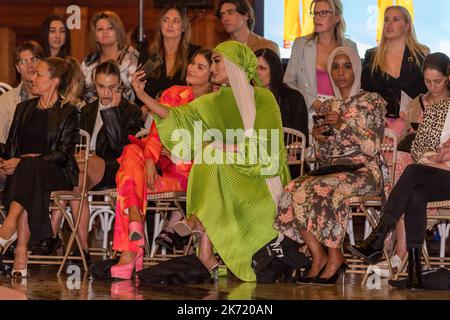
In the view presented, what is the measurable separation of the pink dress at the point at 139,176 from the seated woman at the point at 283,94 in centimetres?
50

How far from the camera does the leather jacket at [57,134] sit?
5980 millimetres

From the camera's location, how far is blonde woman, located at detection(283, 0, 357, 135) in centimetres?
671

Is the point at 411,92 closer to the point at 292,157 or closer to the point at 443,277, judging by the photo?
the point at 292,157

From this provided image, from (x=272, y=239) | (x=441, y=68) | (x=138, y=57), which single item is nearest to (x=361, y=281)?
(x=272, y=239)

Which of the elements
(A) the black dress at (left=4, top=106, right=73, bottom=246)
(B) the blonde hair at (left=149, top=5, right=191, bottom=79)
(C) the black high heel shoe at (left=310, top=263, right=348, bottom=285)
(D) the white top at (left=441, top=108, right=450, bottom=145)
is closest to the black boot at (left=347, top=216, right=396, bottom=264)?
(C) the black high heel shoe at (left=310, top=263, right=348, bottom=285)

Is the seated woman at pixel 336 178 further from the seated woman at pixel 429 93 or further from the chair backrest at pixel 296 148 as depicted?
the seated woman at pixel 429 93

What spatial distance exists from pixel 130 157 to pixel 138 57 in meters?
1.40

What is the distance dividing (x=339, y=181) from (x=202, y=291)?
3.19 ft

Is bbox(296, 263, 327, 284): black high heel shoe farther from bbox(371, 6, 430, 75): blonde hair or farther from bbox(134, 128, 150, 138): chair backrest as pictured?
bbox(371, 6, 430, 75): blonde hair

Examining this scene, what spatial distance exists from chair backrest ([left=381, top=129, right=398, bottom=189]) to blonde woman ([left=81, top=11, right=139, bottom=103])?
1.75 metres

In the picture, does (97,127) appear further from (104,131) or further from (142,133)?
(142,133)

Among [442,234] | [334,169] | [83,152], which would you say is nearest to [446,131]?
[334,169]
